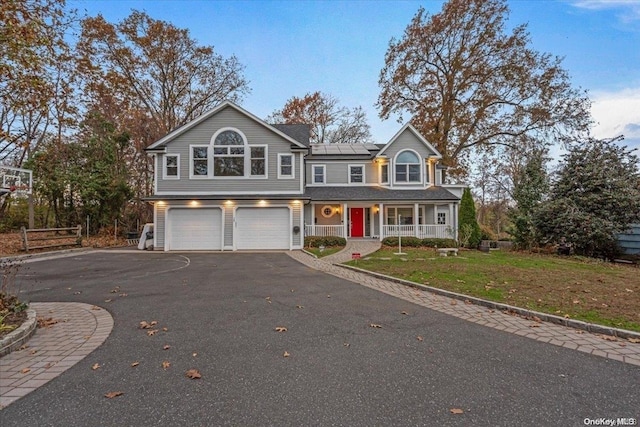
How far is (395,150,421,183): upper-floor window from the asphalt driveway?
15072 mm

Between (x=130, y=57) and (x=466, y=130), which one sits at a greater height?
(x=130, y=57)

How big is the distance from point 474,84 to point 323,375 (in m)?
26.4

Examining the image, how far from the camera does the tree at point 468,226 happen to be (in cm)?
1736

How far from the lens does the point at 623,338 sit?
4.15 m

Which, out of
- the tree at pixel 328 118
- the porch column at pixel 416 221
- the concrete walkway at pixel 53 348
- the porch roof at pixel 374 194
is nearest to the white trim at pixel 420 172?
the porch roof at pixel 374 194

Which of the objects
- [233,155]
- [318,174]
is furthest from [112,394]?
[318,174]

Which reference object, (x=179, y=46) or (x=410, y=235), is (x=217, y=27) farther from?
(x=410, y=235)

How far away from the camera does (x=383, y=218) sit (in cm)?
1930

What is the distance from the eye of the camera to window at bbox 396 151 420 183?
1964 centimetres

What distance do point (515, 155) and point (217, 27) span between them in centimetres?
2361

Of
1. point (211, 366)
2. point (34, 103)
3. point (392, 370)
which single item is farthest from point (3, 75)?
point (392, 370)

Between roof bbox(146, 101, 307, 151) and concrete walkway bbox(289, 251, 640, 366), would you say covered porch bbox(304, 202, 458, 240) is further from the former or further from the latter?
concrete walkway bbox(289, 251, 640, 366)

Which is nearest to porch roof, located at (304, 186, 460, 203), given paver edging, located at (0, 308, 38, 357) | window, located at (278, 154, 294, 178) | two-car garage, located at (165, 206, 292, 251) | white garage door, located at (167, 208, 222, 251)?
window, located at (278, 154, 294, 178)

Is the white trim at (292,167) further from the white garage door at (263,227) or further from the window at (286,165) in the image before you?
the white garage door at (263,227)
